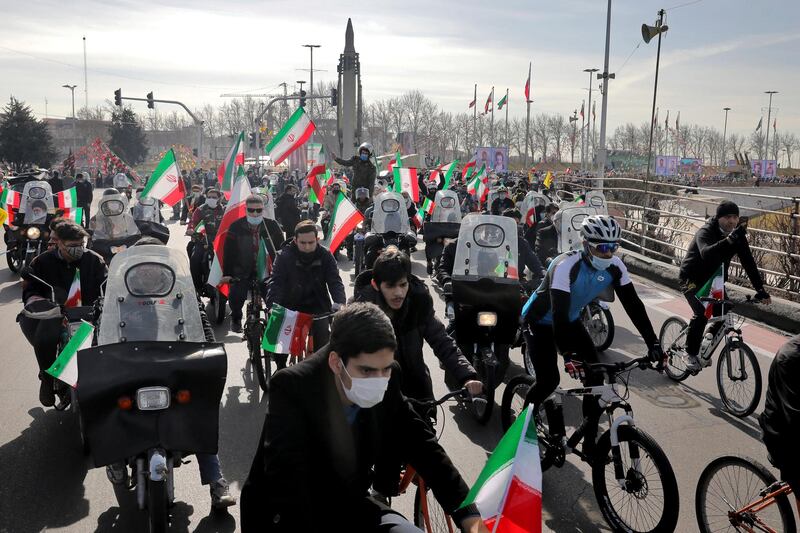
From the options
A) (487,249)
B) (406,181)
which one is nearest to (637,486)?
(487,249)

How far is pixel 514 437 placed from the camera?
300 centimetres

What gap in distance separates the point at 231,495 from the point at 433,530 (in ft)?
5.65

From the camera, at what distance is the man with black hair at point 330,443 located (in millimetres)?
2795

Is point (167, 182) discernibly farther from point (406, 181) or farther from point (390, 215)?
point (406, 181)

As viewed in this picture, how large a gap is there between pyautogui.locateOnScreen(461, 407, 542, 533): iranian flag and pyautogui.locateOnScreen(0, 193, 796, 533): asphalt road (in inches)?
93.4

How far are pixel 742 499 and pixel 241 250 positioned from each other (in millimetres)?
6585

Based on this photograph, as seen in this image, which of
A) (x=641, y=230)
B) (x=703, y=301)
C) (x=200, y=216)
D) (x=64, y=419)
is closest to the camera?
(x=64, y=419)

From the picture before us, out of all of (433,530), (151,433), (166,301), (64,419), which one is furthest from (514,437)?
(64,419)

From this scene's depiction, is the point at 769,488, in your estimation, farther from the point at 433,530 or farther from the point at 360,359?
the point at 360,359

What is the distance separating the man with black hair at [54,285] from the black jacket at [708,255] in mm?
5733

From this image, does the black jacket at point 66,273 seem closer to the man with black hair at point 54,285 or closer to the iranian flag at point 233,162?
the man with black hair at point 54,285

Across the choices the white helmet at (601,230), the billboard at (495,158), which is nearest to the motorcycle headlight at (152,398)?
the white helmet at (601,230)

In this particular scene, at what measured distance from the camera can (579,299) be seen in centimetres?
571

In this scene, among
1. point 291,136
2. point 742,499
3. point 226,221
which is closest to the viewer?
point 742,499
